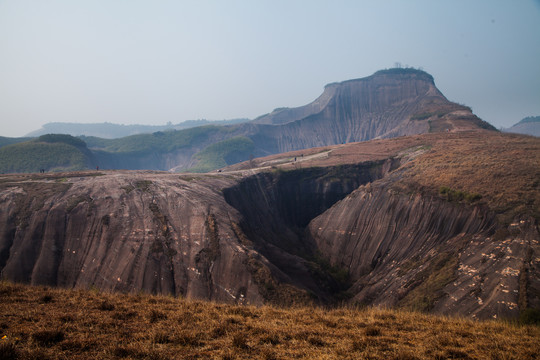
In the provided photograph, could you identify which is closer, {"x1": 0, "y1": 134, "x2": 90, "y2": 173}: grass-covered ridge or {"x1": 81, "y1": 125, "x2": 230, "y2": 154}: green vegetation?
{"x1": 0, "y1": 134, "x2": 90, "y2": 173}: grass-covered ridge

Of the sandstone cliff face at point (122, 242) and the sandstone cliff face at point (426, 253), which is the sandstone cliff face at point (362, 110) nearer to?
the sandstone cliff face at point (426, 253)

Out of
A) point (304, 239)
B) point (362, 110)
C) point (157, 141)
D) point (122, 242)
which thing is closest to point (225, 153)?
point (157, 141)

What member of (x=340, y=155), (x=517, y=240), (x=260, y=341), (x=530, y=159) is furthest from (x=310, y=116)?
(x=260, y=341)

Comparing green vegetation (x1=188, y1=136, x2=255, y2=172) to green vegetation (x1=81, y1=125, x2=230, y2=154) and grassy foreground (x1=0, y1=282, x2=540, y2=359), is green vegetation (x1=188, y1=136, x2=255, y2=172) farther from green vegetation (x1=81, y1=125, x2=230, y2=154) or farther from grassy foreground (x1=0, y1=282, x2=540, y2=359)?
grassy foreground (x1=0, y1=282, x2=540, y2=359)

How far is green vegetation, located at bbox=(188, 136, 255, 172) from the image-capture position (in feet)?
411

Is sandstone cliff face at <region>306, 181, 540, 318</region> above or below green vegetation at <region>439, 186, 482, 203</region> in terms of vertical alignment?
below

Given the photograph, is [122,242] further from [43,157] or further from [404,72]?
[404,72]

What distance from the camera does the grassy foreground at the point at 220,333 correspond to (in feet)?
23.9

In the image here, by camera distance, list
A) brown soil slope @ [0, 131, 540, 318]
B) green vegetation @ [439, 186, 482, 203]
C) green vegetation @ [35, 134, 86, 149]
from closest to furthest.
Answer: brown soil slope @ [0, 131, 540, 318] → green vegetation @ [439, 186, 482, 203] → green vegetation @ [35, 134, 86, 149]

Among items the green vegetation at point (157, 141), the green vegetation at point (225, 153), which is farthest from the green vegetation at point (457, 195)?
the green vegetation at point (157, 141)

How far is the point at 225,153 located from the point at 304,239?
98116 millimetres

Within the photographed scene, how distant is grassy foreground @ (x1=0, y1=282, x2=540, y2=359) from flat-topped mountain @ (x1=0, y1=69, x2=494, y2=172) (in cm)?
10868

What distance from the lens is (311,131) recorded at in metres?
146

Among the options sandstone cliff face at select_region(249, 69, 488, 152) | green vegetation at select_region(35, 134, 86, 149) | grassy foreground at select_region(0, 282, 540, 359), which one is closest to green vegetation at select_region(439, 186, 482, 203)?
grassy foreground at select_region(0, 282, 540, 359)
